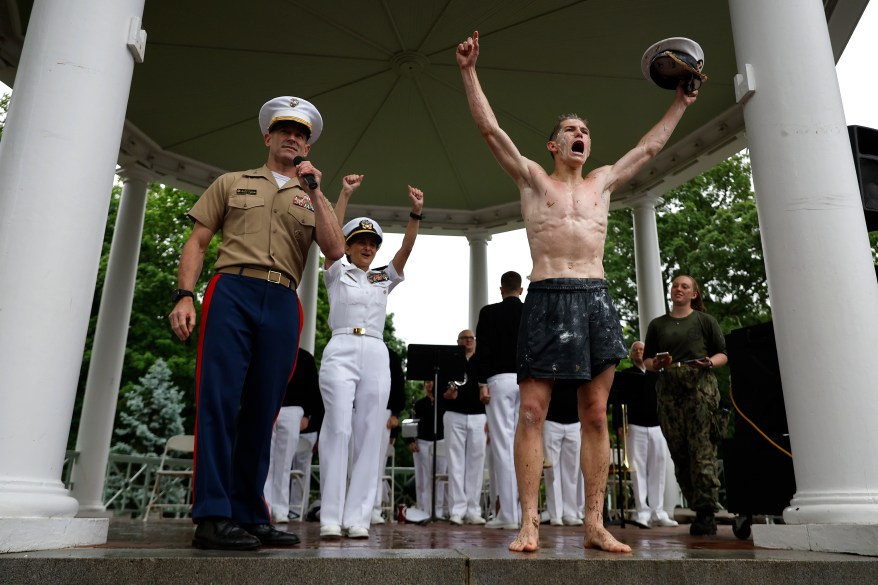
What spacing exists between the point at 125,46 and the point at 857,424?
5.33 meters

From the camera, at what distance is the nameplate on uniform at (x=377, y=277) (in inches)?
231

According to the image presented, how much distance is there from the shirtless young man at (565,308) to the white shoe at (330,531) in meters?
1.65

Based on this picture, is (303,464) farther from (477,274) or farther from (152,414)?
(152,414)

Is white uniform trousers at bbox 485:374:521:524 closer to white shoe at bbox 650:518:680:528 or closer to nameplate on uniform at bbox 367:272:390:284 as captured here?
white shoe at bbox 650:518:680:528

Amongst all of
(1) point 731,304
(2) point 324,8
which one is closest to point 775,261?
(2) point 324,8

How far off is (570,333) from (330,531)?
7.90ft

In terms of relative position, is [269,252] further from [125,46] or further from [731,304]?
[731,304]

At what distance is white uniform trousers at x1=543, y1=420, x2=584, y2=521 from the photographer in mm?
9258

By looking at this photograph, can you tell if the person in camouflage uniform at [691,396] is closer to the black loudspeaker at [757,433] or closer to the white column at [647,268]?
the black loudspeaker at [757,433]

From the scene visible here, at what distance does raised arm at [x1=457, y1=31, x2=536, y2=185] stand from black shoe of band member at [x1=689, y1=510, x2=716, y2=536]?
171 inches

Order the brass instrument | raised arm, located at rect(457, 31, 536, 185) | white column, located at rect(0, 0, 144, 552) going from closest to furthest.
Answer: white column, located at rect(0, 0, 144, 552) < raised arm, located at rect(457, 31, 536, 185) < the brass instrument

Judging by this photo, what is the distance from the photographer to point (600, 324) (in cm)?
425

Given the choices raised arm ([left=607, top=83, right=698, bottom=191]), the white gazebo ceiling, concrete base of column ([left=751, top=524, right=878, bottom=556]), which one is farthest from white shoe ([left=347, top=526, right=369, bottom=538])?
the white gazebo ceiling

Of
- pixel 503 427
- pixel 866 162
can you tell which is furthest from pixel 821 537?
pixel 503 427
